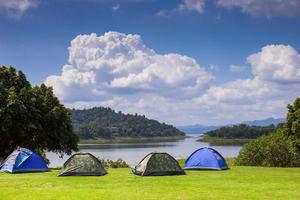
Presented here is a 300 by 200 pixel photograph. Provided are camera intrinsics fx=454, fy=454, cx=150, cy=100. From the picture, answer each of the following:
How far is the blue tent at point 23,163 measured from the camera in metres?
27.7

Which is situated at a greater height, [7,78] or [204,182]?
[7,78]

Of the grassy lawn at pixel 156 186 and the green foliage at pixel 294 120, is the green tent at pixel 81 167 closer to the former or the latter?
the grassy lawn at pixel 156 186

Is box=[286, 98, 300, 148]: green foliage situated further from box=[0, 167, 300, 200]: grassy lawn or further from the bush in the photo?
box=[0, 167, 300, 200]: grassy lawn

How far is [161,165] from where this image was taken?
25859 millimetres

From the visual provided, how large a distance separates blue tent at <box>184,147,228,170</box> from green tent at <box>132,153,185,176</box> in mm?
3039

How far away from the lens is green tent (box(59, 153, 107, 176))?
2566 cm

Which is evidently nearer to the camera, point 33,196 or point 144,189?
point 33,196

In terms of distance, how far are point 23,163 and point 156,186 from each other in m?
10.6

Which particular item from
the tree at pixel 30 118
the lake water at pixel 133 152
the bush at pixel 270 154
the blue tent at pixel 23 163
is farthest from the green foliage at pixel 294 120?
the blue tent at pixel 23 163

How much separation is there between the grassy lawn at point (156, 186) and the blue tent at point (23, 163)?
0.99m

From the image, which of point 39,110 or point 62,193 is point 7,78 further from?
point 62,193

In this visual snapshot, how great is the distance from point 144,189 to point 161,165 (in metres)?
5.81

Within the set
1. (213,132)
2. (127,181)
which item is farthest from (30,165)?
(213,132)

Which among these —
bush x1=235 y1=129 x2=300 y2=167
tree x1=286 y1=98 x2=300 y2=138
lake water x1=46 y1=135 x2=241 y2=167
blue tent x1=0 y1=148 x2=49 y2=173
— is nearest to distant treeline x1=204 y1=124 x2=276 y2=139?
lake water x1=46 y1=135 x2=241 y2=167
